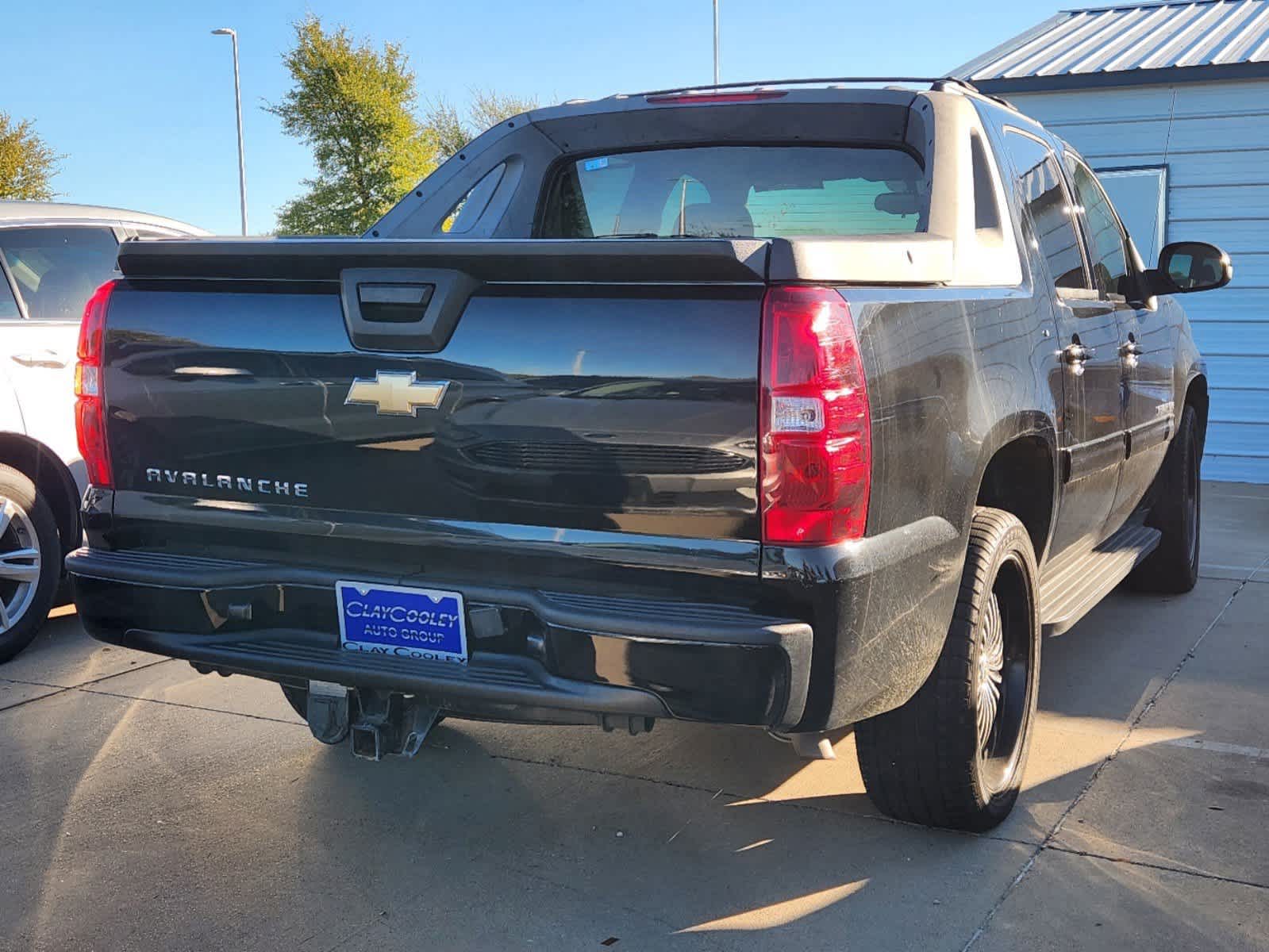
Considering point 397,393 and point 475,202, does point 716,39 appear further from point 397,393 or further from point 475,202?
point 397,393

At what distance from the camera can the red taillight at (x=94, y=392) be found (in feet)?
9.96

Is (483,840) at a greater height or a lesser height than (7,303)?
lesser

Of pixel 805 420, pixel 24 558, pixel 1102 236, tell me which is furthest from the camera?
pixel 24 558

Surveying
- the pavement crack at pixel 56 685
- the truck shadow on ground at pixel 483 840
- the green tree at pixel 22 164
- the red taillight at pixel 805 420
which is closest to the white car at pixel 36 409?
the pavement crack at pixel 56 685

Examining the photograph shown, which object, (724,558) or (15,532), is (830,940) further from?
(15,532)

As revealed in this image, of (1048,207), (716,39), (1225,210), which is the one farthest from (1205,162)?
(716,39)

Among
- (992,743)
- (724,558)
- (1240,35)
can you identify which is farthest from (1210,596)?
(1240,35)

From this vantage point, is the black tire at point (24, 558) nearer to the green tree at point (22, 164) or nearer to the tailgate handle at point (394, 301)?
the tailgate handle at point (394, 301)

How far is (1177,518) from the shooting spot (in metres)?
5.80

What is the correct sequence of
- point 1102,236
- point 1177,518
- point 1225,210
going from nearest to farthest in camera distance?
point 1102,236 < point 1177,518 < point 1225,210

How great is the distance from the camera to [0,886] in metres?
3.06

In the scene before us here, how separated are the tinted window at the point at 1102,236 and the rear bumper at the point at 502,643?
262 cm

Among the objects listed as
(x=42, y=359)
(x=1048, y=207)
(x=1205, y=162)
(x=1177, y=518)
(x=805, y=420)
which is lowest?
(x=1177, y=518)

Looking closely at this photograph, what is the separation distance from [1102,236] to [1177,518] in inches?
66.5
